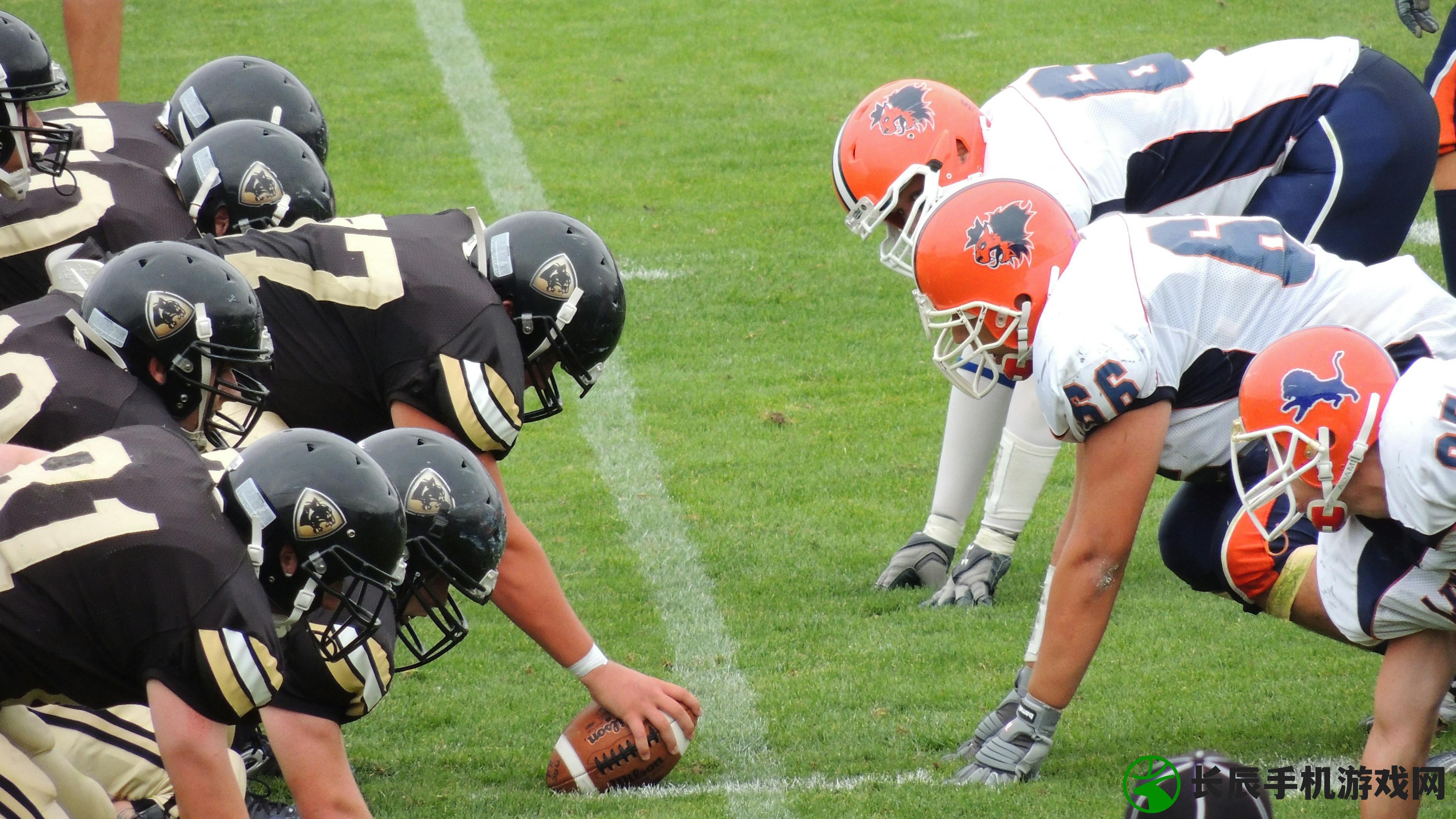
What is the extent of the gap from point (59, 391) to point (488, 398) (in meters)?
0.87

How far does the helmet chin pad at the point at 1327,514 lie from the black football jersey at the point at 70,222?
2871 millimetres

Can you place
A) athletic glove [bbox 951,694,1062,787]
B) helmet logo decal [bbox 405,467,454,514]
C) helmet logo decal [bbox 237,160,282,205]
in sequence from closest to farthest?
helmet logo decal [bbox 405,467,454,514] → athletic glove [bbox 951,694,1062,787] → helmet logo decal [bbox 237,160,282,205]

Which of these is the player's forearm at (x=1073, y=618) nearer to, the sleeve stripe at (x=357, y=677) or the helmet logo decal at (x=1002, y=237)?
the helmet logo decal at (x=1002, y=237)

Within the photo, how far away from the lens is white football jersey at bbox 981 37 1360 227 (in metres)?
3.87

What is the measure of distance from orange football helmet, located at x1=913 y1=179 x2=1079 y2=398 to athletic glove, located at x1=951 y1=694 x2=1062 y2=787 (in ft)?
2.49

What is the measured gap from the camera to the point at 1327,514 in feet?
8.99

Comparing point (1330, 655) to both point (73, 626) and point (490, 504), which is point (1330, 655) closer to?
point (490, 504)

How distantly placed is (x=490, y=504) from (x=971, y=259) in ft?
3.75

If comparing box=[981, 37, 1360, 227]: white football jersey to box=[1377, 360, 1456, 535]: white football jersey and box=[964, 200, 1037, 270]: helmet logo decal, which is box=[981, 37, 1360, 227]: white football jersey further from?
box=[1377, 360, 1456, 535]: white football jersey

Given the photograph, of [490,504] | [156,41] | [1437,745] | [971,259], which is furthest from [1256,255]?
[156,41]

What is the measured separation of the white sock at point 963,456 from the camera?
4664 millimetres

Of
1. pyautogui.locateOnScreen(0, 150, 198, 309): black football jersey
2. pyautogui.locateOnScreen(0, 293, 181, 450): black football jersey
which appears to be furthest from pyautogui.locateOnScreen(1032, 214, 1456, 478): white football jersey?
pyautogui.locateOnScreen(0, 150, 198, 309): black football jersey

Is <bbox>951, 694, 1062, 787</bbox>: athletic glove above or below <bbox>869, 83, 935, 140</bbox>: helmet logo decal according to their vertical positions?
below

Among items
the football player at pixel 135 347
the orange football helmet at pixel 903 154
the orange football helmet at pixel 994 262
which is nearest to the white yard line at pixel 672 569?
the orange football helmet at pixel 994 262
